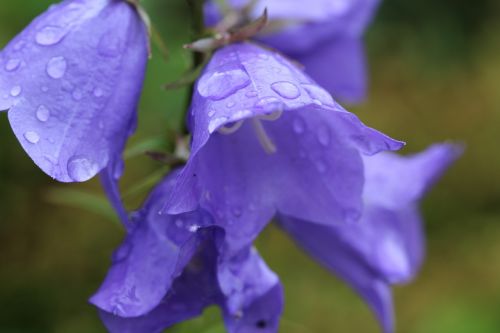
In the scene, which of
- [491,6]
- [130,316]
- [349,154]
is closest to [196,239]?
[130,316]

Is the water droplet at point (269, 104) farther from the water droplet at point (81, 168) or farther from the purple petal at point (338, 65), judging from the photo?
the purple petal at point (338, 65)

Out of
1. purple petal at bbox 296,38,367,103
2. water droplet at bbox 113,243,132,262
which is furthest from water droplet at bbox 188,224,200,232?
purple petal at bbox 296,38,367,103

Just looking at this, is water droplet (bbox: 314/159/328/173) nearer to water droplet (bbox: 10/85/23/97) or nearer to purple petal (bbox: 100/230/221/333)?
purple petal (bbox: 100/230/221/333)

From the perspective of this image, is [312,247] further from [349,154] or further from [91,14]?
[91,14]

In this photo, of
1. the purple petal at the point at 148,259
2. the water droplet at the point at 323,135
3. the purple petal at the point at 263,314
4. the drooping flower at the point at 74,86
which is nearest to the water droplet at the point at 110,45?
the drooping flower at the point at 74,86

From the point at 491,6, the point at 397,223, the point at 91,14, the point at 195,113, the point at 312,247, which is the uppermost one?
the point at 91,14

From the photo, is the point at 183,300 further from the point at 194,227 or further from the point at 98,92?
the point at 98,92
